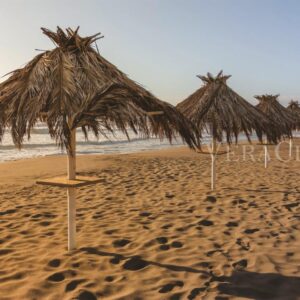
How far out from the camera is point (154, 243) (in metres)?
5.23

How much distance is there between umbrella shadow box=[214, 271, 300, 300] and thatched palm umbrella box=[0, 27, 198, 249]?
174cm

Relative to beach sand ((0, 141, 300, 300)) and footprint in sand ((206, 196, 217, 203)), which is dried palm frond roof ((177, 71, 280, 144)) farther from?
beach sand ((0, 141, 300, 300))

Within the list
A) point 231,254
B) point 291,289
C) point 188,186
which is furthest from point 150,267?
point 188,186

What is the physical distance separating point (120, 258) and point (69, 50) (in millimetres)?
2730

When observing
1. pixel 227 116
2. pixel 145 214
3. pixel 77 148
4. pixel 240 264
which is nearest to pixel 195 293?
pixel 240 264

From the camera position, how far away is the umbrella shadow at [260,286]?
12.5 feet

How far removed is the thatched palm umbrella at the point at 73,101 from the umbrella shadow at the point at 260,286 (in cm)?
174

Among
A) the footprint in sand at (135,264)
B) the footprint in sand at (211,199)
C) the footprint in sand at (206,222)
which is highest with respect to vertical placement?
the footprint in sand at (211,199)

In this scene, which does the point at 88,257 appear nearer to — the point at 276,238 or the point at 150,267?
the point at 150,267

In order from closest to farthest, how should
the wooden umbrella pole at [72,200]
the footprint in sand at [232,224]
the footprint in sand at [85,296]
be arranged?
the footprint in sand at [85,296] < the wooden umbrella pole at [72,200] < the footprint in sand at [232,224]

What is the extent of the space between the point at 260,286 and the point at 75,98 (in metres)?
2.89

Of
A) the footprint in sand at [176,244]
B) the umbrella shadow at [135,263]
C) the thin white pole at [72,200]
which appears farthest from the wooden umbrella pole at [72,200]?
the footprint in sand at [176,244]

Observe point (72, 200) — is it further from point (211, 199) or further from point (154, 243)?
point (211, 199)

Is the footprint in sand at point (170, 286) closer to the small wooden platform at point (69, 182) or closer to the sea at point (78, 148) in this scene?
the small wooden platform at point (69, 182)
